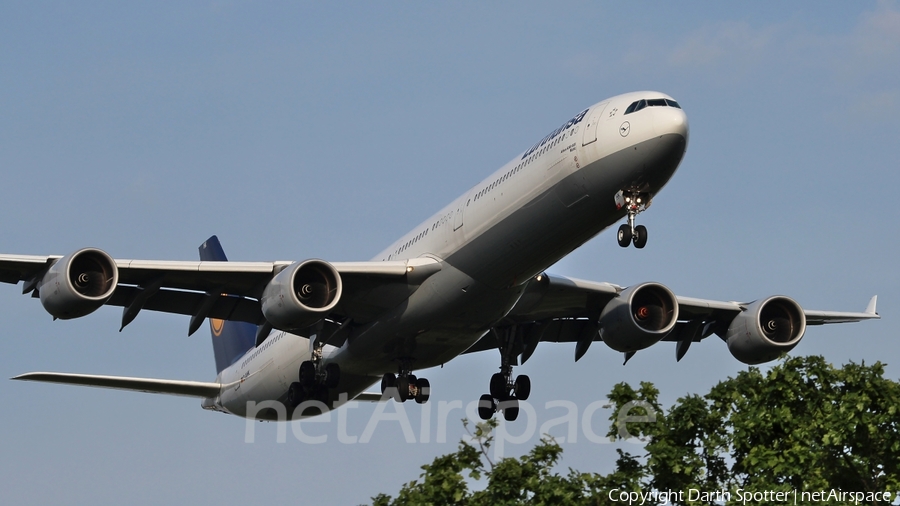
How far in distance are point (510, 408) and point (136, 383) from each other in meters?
11.1

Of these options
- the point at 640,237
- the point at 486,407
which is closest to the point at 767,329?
the point at 486,407

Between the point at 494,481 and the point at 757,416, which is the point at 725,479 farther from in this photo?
the point at 494,481

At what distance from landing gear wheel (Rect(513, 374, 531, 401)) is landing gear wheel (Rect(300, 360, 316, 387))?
6231 mm

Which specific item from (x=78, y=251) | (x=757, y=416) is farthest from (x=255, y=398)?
(x=757, y=416)

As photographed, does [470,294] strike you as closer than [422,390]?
Yes

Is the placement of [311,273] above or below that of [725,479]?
above

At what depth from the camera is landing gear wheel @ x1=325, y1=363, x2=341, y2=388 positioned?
37.5 m

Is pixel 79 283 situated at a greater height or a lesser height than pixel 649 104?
lesser

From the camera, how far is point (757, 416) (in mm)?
30859

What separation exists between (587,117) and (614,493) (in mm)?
8673

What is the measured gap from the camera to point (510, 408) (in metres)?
40.4

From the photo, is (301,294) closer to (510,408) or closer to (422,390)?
(422,390)

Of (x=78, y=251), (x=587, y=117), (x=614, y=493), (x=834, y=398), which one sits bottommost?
(x=614, y=493)

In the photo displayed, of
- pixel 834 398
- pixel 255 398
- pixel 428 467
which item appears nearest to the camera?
pixel 834 398
